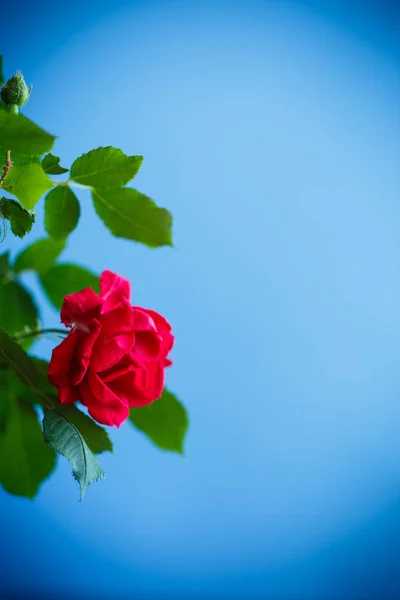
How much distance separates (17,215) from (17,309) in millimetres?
105

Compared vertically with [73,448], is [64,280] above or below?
above

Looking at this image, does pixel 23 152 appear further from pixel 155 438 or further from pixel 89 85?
pixel 89 85

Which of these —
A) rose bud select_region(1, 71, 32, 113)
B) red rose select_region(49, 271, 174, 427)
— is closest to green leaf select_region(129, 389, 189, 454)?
red rose select_region(49, 271, 174, 427)

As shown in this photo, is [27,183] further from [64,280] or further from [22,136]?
[64,280]

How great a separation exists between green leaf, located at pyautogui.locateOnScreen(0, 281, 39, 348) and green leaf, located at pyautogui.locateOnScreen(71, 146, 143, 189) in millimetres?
90

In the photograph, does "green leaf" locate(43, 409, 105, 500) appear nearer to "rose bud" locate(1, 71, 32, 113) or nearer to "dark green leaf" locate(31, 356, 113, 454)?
"dark green leaf" locate(31, 356, 113, 454)

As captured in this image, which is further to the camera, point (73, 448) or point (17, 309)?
point (17, 309)

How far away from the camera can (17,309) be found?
0.33 m

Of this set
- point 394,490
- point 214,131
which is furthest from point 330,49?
point 394,490

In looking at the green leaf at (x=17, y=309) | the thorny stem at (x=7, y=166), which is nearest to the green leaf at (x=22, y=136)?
the thorny stem at (x=7, y=166)

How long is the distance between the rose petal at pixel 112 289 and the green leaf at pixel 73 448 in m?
0.06

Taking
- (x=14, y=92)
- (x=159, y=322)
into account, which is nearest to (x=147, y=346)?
(x=159, y=322)

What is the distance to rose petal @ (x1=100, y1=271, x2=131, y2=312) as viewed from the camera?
0.25 metres

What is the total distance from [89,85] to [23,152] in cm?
74
